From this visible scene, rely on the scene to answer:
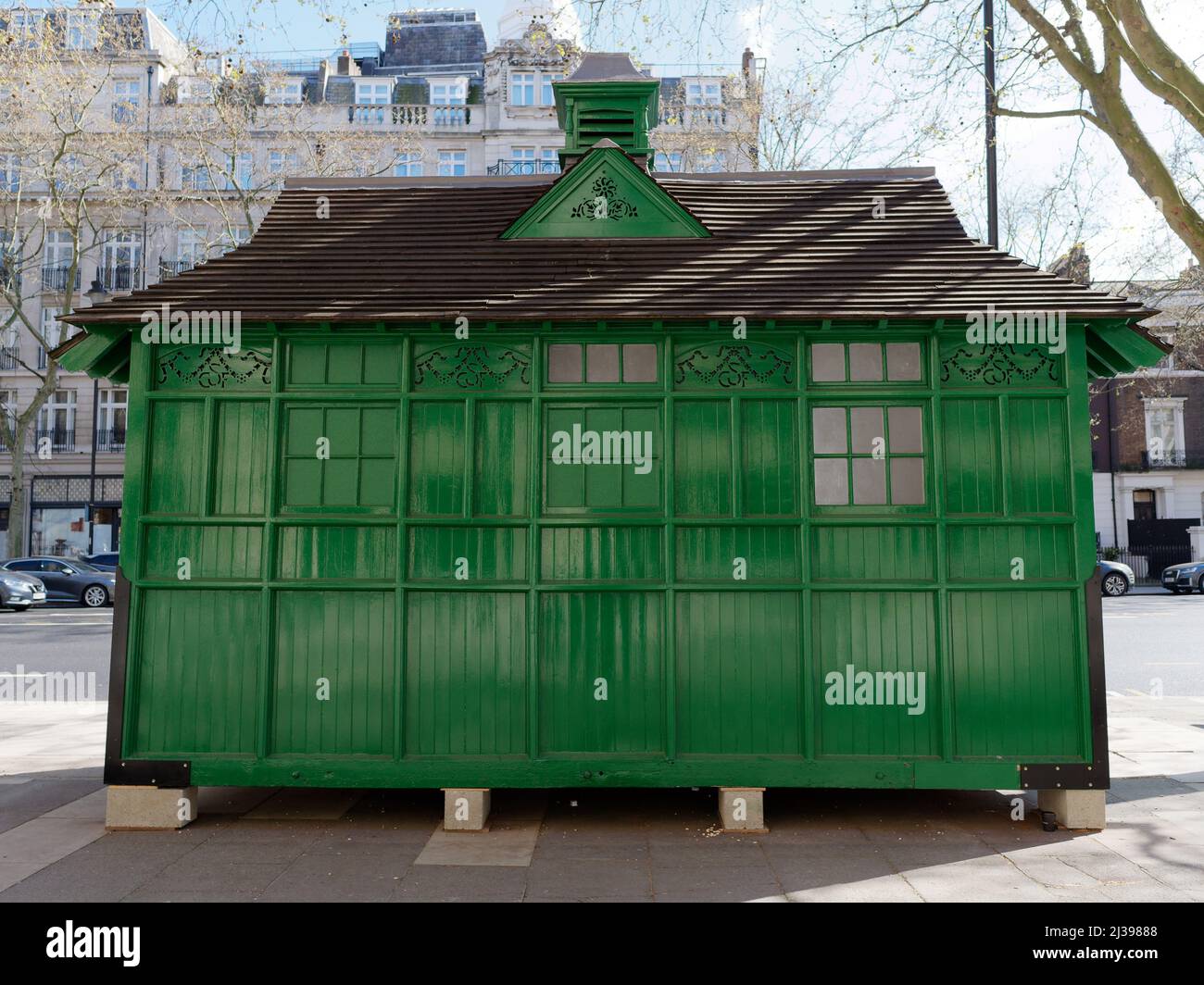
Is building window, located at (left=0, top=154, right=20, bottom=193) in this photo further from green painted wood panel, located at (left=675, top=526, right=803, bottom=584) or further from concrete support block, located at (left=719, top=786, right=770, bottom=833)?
concrete support block, located at (left=719, top=786, right=770, bottom=833)

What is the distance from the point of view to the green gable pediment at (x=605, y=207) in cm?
723

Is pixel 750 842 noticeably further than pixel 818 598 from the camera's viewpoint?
No

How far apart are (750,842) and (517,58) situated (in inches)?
1407

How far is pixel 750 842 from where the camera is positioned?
6039mm

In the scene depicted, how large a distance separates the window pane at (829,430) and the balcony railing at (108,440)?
37129mm

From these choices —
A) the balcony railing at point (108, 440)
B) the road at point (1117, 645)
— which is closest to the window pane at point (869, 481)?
the road at point (1117, 645)

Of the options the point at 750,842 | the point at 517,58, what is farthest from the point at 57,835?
the point at 517,58

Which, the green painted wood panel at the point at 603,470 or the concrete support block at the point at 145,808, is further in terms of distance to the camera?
the green painted wood panel at the point at 603,470

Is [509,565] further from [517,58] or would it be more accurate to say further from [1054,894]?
[517,58]

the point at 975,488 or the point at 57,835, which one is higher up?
the point at 975,488

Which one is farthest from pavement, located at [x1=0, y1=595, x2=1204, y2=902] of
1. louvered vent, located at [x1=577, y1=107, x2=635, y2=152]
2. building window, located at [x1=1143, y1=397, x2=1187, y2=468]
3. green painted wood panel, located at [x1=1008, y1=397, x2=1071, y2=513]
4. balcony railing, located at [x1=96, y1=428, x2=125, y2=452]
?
building window, located at [x1=1143, y1=397, x2=1187, y2=468]

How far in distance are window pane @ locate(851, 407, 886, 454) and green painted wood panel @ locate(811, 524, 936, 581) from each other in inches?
24.9

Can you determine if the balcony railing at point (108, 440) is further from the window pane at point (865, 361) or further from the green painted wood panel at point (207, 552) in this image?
the window pane at point (865, 361)

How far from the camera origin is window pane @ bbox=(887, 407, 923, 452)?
654cm
